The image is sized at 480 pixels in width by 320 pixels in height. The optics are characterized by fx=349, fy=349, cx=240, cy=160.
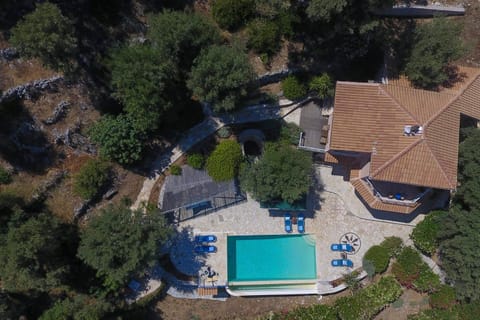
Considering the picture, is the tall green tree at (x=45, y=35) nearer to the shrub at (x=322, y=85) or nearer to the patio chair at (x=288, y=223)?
the shrub at (x=322, y=85)

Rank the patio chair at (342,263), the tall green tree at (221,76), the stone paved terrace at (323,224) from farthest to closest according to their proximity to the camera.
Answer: the patio chair at (342,263), the stone paved terrace at (323,224), the tall green tree at (221,76)

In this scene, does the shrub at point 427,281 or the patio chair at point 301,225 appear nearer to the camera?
the shrub at point 427,281

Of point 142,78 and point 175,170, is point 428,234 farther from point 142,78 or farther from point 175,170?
point 142,78

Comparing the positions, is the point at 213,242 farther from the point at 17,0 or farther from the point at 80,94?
the point at 17,0

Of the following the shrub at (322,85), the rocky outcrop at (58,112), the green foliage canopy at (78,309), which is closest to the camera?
the green foliage canopy at (78,309)

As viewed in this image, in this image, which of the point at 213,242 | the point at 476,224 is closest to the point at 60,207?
the point at 213,242

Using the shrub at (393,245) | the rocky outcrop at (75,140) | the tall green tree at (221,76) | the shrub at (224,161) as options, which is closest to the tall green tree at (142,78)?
the tall green tree at (221,76)
